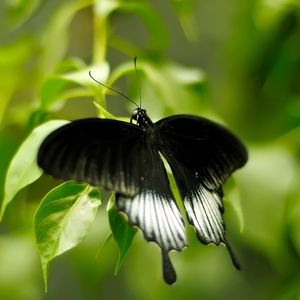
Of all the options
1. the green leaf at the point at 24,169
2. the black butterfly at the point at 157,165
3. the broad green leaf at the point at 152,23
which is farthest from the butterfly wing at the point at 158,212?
the broad green leaf at the point at 152,23

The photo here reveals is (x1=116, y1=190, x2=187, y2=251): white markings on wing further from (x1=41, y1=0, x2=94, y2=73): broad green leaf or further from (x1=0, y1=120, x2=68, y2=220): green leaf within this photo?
(x1=41, y1=0, x2=94, y2=73): broad green leaf

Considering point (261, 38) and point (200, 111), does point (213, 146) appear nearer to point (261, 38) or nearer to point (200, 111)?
point (200, 111)

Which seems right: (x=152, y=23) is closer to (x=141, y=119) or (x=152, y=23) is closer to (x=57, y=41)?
(x=57, y=41)

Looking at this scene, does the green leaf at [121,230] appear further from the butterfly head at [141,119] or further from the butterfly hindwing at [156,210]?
the butterfly head at [141,119]

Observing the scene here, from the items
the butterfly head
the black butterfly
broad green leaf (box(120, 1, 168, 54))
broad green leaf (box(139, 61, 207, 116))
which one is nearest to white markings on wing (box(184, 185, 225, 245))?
the black butterfly

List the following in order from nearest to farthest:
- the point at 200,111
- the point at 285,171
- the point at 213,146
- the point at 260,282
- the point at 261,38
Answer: the point at 213,146 < the point at 200,111 < the point at 285,171 < the point at 261,38 < the point at 260,282

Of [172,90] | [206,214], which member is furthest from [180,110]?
[206,214]

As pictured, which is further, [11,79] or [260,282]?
[260,282]

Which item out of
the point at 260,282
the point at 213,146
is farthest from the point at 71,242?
the point at 260,282
